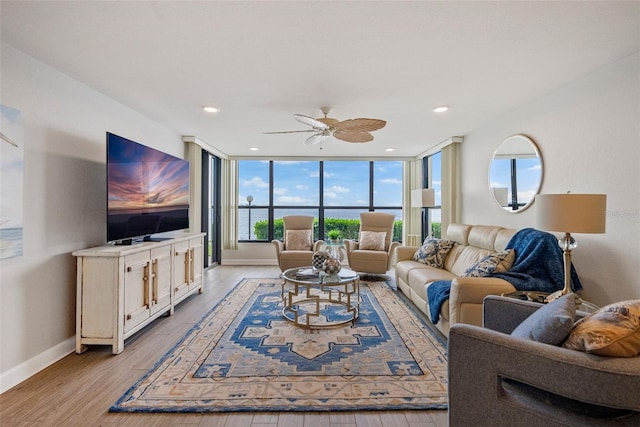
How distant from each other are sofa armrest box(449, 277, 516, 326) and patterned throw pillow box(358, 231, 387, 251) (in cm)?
287

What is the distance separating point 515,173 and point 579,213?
1641mm

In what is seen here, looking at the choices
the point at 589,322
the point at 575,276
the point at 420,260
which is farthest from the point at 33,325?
the point at 575,276

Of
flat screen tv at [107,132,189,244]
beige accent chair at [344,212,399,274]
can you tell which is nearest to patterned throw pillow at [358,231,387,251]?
beige accent chair at [344,212,399,274]

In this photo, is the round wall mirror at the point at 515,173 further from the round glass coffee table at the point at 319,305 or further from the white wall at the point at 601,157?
the round glass coffee table at the point at 319,305

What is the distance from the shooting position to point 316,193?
6539 mm

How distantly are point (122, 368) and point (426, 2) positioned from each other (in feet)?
10.2

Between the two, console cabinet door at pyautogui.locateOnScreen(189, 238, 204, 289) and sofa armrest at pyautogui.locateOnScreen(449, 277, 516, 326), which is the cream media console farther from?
sofa armrest at pyautogui.locateOnScreen(449, 277, 516, 326)

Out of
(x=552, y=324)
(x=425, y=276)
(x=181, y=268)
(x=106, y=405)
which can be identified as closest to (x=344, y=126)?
(x=425, y=276)

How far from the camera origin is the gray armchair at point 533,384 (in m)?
1.00

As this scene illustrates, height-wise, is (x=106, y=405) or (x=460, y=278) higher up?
(x=460, y=278)

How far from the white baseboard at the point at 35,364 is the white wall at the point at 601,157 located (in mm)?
4374

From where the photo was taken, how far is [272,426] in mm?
1620

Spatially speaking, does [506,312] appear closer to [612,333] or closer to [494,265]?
[612,333]

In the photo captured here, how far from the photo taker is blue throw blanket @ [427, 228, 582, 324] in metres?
2.40
